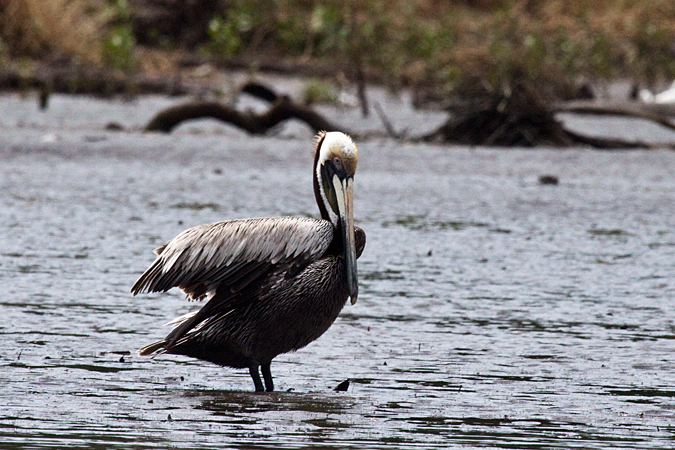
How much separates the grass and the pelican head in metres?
9.14

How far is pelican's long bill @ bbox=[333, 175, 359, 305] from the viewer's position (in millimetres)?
4441

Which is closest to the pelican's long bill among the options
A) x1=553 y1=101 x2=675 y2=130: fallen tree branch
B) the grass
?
x1=553 y1=101 x2=675 y2=130: fallen tree branch

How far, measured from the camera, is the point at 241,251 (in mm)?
4496

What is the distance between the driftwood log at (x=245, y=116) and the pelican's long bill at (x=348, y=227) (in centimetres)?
853

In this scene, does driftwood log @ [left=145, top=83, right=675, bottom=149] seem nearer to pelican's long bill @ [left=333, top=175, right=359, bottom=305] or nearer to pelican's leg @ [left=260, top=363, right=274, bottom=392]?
pelican's long bill @ [left=333, top=175, right=359, bottom=305]

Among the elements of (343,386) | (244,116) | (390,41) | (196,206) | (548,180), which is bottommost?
(390,41)

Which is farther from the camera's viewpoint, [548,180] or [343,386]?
[548,180]

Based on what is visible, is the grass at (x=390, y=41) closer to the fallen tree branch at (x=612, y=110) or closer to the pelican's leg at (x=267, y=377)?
the fallen tree branch at (x=612, y=110)

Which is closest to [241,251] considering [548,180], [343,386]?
[343,386]

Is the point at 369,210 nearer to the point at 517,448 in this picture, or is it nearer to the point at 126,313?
the point at 126,313

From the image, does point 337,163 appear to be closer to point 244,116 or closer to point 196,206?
point 196,206

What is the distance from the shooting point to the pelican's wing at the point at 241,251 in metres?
4.49

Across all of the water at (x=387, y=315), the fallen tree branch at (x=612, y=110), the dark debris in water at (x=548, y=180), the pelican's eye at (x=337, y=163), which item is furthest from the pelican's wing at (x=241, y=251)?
the fallen tree branch at (x=612, y=110)

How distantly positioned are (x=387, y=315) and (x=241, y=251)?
1.45 m
